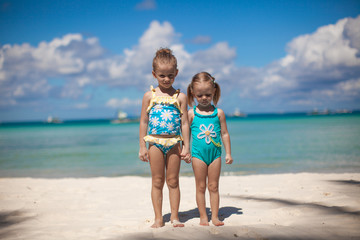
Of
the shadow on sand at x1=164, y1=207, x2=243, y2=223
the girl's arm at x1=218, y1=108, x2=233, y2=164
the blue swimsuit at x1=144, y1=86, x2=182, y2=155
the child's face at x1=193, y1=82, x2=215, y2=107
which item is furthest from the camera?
the shadow on sand at x1=164, y1=207, x2=243, y2=223

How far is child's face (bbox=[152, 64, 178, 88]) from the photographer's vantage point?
392 cm

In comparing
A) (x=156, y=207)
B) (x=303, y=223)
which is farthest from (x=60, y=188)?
(x=303, y=223)

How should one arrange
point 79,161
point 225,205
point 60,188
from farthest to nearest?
point 79,161 → point 60,188 → point 225,205

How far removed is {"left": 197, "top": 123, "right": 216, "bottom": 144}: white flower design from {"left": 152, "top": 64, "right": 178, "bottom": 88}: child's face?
30.0 inches

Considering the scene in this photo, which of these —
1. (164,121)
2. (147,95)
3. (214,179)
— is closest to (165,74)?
(147,95)

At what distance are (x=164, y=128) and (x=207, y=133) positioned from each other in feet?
2.00

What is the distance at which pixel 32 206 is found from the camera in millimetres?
5539

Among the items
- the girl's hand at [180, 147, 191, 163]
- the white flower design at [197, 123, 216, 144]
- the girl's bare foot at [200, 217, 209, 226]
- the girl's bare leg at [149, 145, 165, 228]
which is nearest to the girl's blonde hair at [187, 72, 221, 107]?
the white flower design at [197, 123, 216, 144]

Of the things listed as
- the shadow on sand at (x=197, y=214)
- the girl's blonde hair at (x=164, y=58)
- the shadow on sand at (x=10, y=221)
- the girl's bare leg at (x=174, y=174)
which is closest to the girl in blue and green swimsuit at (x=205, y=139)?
the girl's bare leg at (x=174, y=174)

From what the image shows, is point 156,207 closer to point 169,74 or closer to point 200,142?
point 200,142

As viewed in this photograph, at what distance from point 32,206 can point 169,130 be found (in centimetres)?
352

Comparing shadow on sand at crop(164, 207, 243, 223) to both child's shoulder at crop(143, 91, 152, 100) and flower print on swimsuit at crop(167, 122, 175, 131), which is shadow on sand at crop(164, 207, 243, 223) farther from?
child's shoulder at crop(143, 91, 152, 100)

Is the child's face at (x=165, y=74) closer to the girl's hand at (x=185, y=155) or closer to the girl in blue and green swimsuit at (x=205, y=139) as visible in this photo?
the girl in blue and green swimsuit at (x=205, y=139)

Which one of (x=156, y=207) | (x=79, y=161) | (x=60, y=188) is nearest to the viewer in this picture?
(x=156, y=207)
